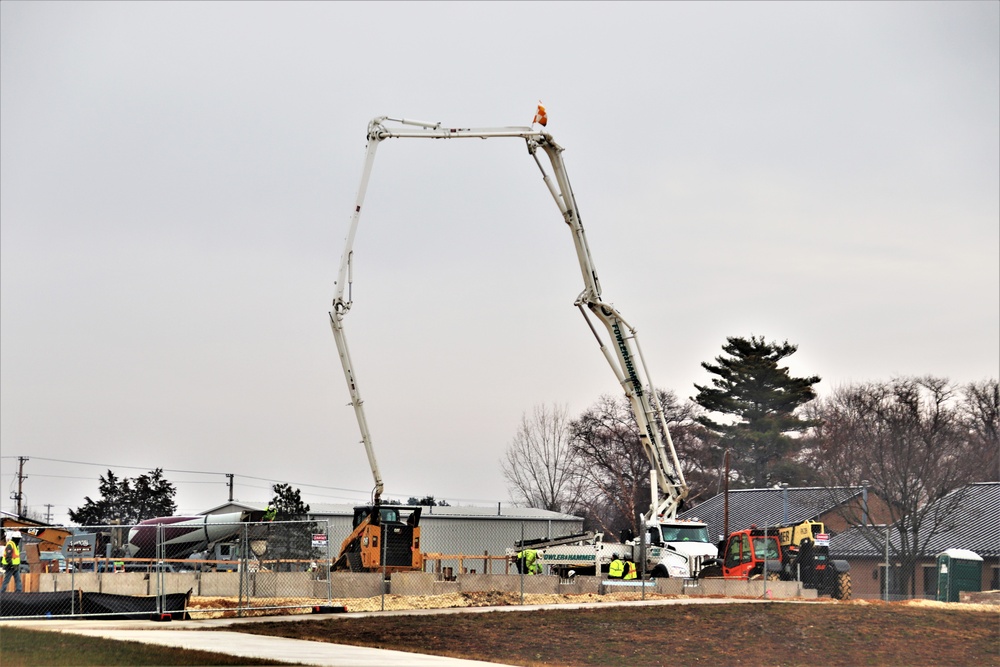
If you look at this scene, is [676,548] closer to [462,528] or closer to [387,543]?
[387,543]

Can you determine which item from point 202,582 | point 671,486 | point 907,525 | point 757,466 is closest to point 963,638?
point 671,486

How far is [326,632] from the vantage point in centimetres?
2300

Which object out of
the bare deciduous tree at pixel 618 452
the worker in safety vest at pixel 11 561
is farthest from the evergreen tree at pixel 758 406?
the worker in safety vest at pixel 11 561

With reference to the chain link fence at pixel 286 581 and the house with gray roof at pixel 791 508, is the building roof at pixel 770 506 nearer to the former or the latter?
the house with gray roof at pixel 791 508

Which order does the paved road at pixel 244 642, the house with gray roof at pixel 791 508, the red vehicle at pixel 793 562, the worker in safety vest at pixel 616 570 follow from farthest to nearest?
the house with gray roof at pixel 791 508 < the red vehicle at pixel 793 562 < the worker in safety vest at pixel 616 570 < the paved road at pixel 244 642

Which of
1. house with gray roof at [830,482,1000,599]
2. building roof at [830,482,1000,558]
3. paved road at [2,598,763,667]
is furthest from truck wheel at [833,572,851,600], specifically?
paved road at [2,598,763,667]

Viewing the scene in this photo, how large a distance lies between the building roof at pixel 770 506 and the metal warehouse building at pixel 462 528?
8.66 m

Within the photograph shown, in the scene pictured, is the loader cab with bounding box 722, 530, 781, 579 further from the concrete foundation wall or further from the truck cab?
the concrete foundation wall

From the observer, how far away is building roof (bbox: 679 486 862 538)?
61.9 m

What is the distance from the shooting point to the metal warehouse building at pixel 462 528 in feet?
238

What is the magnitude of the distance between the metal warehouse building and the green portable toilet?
1161 inches

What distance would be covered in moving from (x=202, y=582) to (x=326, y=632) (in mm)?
11388

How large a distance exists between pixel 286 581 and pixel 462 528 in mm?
43768

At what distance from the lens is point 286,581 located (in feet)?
102
